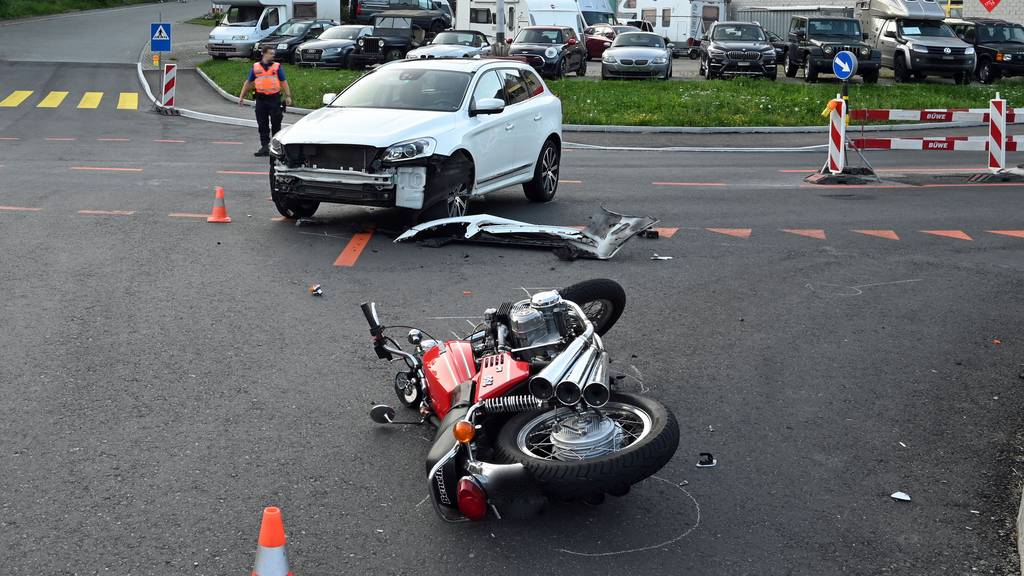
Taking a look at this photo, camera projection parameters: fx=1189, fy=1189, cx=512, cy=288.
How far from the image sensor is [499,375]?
18.4 ft

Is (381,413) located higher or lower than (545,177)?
lower

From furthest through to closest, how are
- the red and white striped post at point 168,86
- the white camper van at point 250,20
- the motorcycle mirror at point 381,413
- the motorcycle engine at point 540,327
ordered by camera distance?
the white camper van at point 250,20, the red and white striped post at point 168,86, the motorcycle mirror at point 381,413, the motorcycle engine at point 540,327

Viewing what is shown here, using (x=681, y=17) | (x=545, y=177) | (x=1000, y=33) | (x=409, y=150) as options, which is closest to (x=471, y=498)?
(x=409, y=150)

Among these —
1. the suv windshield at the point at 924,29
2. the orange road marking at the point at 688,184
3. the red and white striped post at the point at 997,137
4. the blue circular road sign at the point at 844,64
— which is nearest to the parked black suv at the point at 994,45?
the suv windshield at the point at 924,29

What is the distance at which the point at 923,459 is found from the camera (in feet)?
19.9

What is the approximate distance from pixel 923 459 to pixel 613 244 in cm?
530

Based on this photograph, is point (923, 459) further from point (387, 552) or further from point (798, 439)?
point (387, 552)

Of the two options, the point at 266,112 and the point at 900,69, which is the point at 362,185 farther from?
the point at 900,69

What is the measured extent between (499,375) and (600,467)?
34.5 inches

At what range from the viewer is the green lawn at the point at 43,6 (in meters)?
58.5

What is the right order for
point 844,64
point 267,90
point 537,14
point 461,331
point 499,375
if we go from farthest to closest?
point 537,14
point 844,64
point 267,90
point 461,331
point 499,375

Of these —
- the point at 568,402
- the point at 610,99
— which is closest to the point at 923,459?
the point at 568,402

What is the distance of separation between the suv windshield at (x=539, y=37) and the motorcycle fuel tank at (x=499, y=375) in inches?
1197

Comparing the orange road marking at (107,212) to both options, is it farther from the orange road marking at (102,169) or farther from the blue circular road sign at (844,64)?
the blue circular road sign at (844,64)
